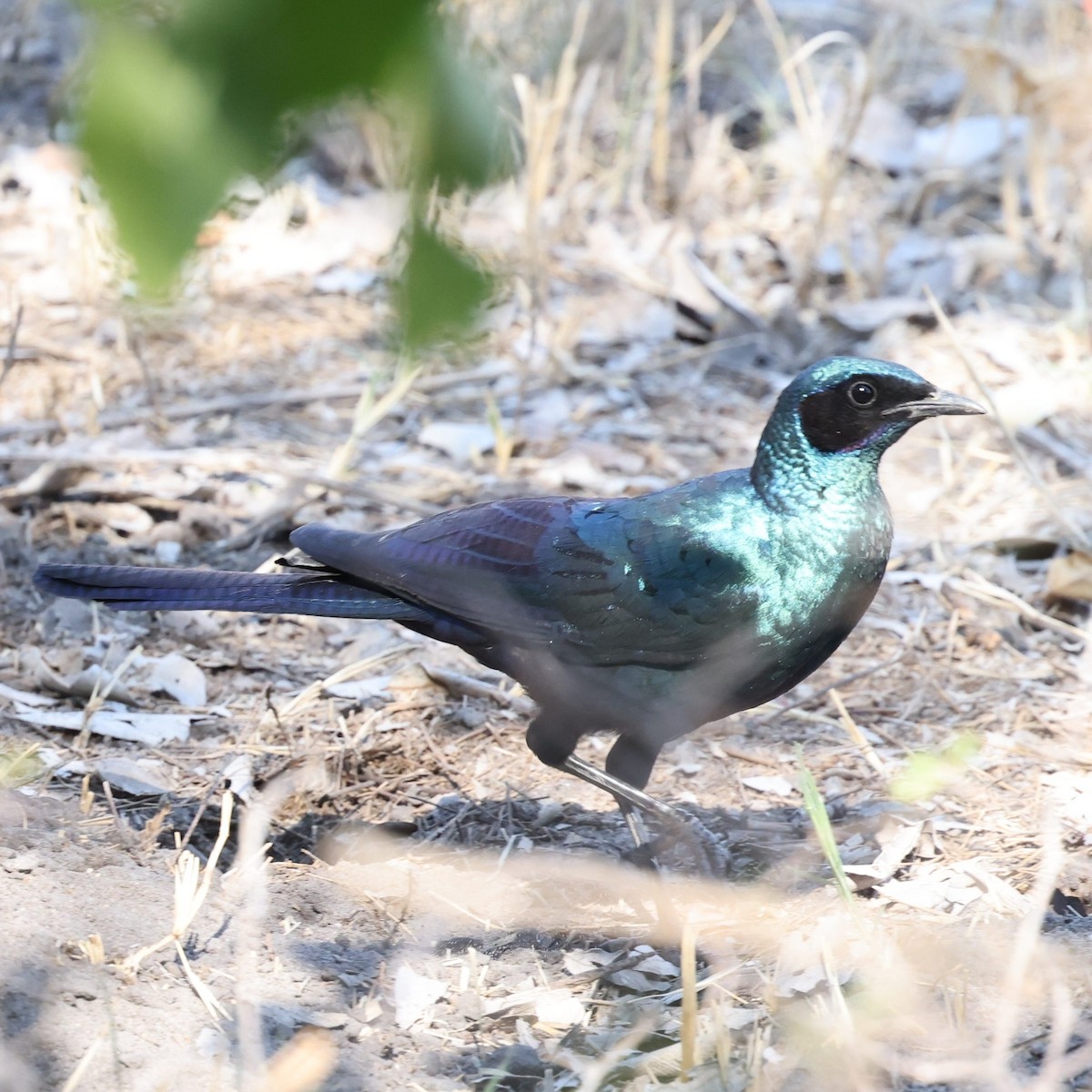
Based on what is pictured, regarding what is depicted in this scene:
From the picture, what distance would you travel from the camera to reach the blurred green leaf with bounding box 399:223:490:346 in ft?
3.31

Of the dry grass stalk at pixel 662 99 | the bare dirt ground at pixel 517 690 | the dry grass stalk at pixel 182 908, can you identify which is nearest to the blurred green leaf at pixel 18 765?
the bare dirt ground at pixel 517 690

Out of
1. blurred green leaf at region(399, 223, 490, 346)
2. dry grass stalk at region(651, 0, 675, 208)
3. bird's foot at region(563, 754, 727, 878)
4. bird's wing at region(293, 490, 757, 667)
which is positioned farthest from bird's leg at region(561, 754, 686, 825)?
dry grass stalk at region(651, 0, 675, 208)

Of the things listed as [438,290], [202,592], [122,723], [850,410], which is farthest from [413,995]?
[438,290]

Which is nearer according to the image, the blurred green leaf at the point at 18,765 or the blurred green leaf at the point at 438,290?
the blurred green leaf at the point at 438,290

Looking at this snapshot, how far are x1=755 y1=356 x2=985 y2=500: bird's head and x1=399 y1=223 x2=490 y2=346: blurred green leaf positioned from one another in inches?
74.9

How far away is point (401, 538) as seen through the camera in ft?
9.86

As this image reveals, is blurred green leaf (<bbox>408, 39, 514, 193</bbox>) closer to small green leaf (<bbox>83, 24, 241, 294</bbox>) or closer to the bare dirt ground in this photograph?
the bare dirt ground

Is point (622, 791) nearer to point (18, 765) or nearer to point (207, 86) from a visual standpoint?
point (18, 765)

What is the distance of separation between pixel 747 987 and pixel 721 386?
3.22 metres

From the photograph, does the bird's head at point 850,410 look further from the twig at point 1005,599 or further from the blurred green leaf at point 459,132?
the blurred green leaf at point 459,132

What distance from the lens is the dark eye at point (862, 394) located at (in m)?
2.88

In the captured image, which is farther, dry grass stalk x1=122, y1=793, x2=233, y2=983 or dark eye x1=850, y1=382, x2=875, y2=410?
dark eye x1=850, y1=382, x2=875, y2=410

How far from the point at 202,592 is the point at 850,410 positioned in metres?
1.31

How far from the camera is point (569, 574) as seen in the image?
288 cm
